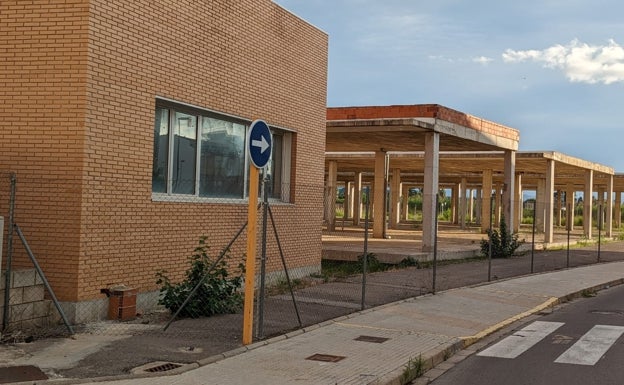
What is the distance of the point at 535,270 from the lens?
68.7ft

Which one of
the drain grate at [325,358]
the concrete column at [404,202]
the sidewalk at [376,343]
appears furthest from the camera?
the concrete column at [404,202]

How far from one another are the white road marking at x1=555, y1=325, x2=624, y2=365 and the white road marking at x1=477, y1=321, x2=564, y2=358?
1.84 feet

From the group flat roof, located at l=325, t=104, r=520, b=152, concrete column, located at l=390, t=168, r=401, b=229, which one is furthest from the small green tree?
concrete column, located at l=390, t=168, r=401, b=229

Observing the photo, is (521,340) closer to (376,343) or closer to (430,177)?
(376,343)

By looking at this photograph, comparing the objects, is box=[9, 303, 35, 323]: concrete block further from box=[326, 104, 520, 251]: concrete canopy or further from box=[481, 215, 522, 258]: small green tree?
box=[481, 215, 522, 258]: small green tree

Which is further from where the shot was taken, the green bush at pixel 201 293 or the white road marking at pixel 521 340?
the green bush at pixel 201 293

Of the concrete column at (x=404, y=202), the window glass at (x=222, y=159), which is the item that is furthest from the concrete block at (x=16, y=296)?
the concrete column at (x=404, y=202)

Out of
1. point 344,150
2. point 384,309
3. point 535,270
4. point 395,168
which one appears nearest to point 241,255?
point 384,309

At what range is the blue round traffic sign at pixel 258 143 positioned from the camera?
8234 mm

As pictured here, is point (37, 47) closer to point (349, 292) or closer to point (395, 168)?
point (349, 292)

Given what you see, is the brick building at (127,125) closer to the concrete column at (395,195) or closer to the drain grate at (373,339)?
the drain grate at (373,339)

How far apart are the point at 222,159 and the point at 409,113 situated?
1105 centimetres

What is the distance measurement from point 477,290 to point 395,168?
88.3 ft

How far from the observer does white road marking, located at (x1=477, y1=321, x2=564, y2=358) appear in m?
9.09
